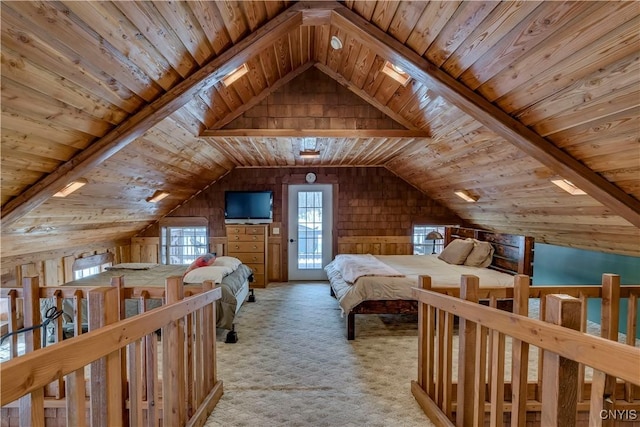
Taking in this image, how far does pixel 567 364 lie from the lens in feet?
3.73

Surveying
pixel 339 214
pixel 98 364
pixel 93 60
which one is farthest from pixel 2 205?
pixel 339 214

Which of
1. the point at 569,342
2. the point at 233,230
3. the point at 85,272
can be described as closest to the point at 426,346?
the point at 569,342

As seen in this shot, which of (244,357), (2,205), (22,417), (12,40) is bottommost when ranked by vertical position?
(244,357)

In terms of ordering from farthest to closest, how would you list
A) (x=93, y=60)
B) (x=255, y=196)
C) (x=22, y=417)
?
1. (x=255, y=196)
2. (x=93, y=60)
3. (x=22, y=417)

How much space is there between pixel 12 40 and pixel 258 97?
237 cm

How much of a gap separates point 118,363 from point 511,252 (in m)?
4.51

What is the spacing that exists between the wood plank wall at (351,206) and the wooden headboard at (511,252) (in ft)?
5.12

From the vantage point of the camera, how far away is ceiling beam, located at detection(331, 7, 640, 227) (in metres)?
2.40

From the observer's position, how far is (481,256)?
4.56 m

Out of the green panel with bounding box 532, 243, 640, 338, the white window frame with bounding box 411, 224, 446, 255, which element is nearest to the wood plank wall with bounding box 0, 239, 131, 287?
the white window frame with bounding box 411, 224, 446, 255

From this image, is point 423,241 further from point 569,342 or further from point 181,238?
point 569,342

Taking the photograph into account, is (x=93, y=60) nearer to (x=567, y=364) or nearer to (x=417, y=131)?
(x=567, y=364)

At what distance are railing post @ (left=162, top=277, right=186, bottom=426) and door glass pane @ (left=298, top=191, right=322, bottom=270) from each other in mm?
4761

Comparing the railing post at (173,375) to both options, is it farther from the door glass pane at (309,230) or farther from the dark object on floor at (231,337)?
the door glass pane at (309,230)
